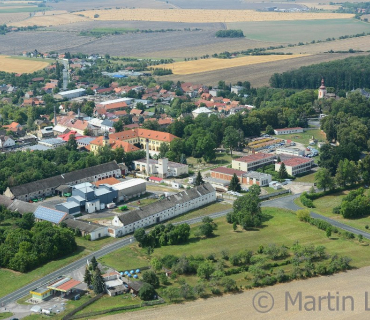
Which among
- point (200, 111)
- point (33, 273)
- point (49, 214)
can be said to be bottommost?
point (33, 273)

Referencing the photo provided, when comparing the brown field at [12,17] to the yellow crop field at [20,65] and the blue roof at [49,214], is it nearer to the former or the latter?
the yellow crop field at [20,65]

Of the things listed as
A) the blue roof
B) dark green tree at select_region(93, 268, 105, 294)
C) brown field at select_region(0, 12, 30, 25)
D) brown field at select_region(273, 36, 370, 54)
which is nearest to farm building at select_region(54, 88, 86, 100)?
the blue roof

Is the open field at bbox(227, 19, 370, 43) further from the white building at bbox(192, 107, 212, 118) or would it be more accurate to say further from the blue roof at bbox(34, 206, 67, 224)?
the blue roof at bbox(34, 206, 67, 224)

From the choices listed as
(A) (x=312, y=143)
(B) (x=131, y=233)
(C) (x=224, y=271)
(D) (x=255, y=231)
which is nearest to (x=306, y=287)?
(C) (x=224, y=271)

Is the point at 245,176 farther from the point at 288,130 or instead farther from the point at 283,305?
the point at 283,305

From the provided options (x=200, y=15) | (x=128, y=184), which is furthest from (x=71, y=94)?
(x=200, y=15)

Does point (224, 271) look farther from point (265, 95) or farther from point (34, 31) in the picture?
point (34, 31)
